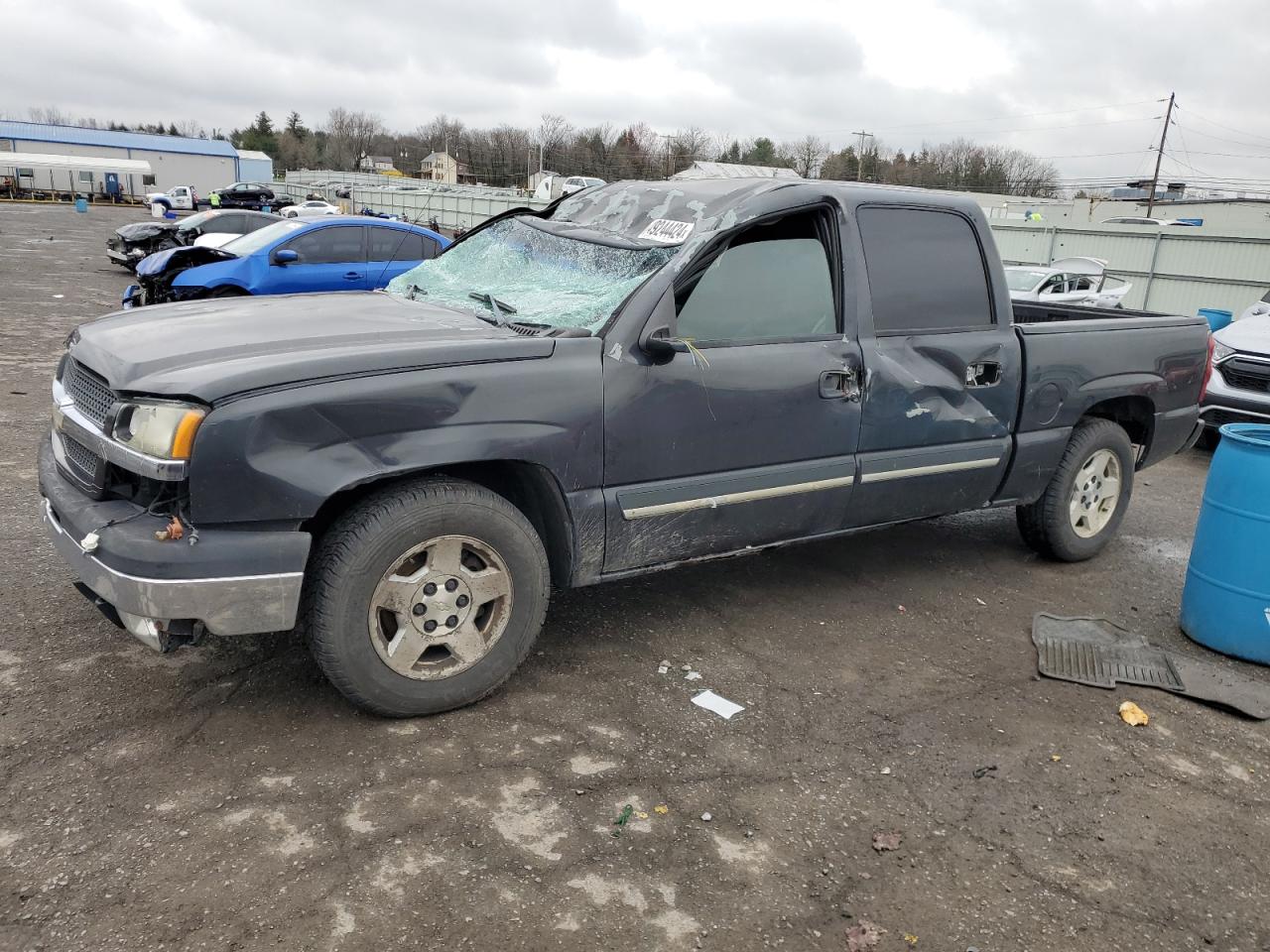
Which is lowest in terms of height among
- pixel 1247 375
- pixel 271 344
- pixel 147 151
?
pixel 1247 375

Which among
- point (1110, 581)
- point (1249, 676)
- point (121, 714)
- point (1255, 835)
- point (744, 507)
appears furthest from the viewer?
point (1110, 581)

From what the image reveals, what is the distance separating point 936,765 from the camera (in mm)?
3365

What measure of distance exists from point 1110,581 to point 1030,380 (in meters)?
1.41

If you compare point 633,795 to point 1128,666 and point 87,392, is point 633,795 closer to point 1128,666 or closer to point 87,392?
point 87,392

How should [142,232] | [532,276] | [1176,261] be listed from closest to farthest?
[532,276] → [1176,261] → [142,232]

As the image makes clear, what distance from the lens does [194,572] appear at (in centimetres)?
286

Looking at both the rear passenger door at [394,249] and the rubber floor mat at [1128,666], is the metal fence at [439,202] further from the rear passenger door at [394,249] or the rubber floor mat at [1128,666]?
the rubber floor mat at [1128,666]

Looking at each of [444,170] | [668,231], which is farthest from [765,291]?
[444,170]

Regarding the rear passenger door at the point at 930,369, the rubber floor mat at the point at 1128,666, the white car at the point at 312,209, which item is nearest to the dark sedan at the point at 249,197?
the white car at the point at 312,209

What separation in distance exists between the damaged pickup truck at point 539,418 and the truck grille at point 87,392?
0.02m

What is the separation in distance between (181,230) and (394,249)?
29.8ft

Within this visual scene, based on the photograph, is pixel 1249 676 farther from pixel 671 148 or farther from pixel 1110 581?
pixel 671 148

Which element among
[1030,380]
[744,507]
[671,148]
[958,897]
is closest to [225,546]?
[744,507]

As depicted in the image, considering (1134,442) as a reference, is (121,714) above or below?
below
